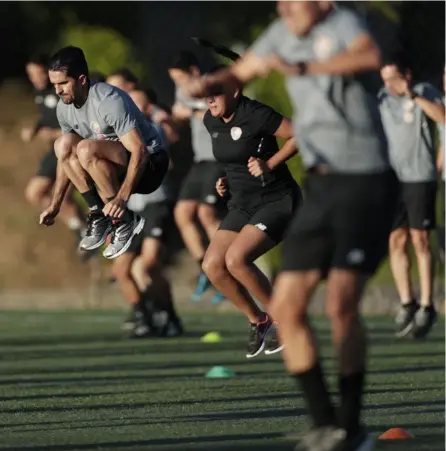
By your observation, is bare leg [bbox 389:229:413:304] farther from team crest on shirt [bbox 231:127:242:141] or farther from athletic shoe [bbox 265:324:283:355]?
team crest on shirt [bbox 231:127:242:141]

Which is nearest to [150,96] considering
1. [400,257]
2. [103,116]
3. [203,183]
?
[203,183]

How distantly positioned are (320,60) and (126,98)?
3897mm

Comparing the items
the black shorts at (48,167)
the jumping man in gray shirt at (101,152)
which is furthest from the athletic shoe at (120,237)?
the black shorts at (48,167)

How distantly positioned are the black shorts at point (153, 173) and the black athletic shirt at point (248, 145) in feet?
1.26

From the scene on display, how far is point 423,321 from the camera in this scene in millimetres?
15734

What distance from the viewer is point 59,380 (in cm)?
1256

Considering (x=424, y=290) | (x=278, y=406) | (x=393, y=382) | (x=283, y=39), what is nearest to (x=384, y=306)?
(x=424, y=290)

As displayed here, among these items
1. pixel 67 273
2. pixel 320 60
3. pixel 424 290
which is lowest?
pixel 67 273

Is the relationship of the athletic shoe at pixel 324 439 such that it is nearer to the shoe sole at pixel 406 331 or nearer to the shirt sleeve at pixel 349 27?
the shirt sleeve at pixel 349 27

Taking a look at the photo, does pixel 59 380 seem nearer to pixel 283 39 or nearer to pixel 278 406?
pixel 278 406

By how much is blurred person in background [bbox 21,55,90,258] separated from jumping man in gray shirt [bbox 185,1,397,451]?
32.3 ft

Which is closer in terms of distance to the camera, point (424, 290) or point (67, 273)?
point (424, 290)

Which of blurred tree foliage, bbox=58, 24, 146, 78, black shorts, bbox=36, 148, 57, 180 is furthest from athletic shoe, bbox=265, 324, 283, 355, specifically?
blurred tree foliage, bbox=58, 24, 146, 78

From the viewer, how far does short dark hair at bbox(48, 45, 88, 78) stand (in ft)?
37.3
